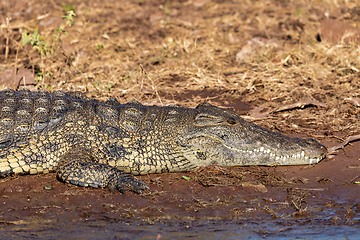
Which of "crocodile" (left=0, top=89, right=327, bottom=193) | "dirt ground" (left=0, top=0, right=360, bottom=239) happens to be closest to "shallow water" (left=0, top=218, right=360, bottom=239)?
"dirt ground" (left=0, top=0, right=360, bottom=239)

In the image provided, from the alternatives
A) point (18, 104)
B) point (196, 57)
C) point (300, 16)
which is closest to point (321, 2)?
point (300, 16)

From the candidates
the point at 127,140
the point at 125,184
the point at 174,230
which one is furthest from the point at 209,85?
the point at 174,230

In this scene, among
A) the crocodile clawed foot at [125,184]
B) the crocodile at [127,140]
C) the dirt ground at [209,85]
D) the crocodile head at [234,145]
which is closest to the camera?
the dirt ground at [209,85]

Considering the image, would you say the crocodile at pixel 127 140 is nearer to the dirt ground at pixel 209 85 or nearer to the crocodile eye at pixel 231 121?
the crocodile eye at pixel 231 121

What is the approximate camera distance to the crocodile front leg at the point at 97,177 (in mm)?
4469

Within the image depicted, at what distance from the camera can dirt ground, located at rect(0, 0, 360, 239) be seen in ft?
13.4

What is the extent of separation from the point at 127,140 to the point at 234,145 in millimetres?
1165

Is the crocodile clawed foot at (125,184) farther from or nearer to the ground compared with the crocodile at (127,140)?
nearer to the ground

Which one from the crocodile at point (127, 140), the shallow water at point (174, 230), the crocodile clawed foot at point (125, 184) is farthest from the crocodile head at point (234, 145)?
the shallow water at point (174, 230)

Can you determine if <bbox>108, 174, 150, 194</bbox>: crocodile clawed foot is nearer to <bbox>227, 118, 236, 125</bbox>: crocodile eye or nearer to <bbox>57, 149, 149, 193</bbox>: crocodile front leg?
<bbox>57, 149, 149, 193</bbox>: crocodile front leg

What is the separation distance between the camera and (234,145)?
4.98m

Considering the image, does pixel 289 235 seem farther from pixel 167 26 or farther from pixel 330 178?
pixel 167 26

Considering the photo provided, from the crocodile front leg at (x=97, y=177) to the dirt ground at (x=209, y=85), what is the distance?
0.29ft

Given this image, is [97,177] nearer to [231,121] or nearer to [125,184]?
[125,184]
